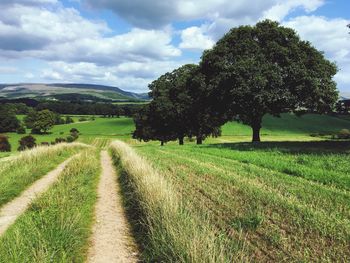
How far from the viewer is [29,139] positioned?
109625 millimetres

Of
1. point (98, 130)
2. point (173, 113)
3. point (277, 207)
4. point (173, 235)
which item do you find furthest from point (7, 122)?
point (173, 235)

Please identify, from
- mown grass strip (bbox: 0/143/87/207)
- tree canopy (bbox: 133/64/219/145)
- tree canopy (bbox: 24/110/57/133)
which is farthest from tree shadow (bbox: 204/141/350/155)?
tree canopy (bbox: 24/110/57/133)

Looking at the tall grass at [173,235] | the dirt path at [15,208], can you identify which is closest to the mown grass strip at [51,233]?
the dirt path at [15,208]

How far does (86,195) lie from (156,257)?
8.12 meters

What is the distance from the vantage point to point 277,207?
1122 cm

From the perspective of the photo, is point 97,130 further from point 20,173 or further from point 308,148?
point 20,173

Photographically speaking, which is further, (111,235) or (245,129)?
(245,129)

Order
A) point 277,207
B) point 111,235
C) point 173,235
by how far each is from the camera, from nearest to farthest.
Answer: point 173,235 < point 111,235 < point 277,207

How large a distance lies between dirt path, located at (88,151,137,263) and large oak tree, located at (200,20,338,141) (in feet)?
84.6

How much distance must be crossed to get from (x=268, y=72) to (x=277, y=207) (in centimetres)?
2873

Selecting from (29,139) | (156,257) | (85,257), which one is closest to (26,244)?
(85,257)

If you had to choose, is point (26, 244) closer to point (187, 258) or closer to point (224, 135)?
point (187, 258)

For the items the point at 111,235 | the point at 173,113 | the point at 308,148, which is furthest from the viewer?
the point at 173,113

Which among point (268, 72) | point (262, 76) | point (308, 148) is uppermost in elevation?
point (268, 72)
